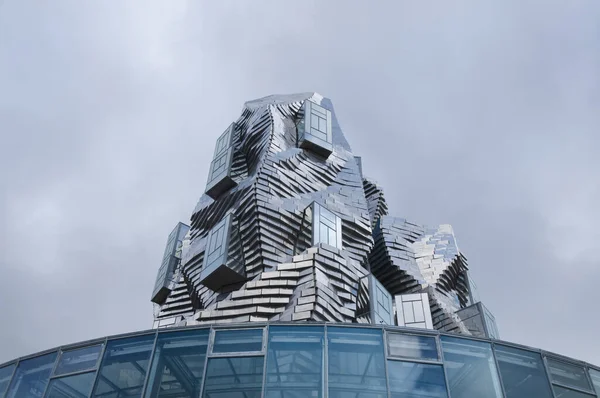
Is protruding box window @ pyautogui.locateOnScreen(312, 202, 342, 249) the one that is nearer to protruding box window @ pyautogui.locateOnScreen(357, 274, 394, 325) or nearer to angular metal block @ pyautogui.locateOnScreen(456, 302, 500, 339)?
protruding box window @ pyautogui.locateOnScreen(357, 274, 394, 325)

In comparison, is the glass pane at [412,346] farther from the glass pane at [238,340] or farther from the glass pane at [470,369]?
the glass pane at [238,340]

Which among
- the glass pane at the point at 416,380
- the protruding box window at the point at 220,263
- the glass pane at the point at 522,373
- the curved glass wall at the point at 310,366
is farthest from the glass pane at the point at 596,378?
Result: the protruding box window at the point at 220,263

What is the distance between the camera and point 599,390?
55.4ft

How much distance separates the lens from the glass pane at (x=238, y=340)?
1563 cm

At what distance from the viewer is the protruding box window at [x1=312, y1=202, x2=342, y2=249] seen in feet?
94.3

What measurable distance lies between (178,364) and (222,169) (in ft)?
62.8

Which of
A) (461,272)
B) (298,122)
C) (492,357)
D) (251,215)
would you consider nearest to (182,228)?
(298,122)

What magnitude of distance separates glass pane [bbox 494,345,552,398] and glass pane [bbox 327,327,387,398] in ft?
9.79

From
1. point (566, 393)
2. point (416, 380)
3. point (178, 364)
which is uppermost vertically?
point (178, 364)

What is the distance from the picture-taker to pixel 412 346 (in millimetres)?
15812

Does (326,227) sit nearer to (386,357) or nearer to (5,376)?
(386,357)

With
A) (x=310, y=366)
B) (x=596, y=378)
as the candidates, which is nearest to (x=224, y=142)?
(x=310, y=366)

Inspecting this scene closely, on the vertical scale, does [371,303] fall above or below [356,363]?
Answer: above

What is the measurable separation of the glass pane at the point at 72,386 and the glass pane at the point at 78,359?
0.69 ft
